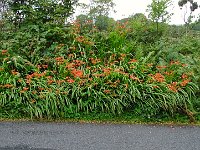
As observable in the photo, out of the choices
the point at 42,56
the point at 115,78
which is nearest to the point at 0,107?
the point at 42,56

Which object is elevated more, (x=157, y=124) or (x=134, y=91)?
(x=134, y=91)

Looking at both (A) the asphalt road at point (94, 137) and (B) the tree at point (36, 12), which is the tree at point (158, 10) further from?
(A) the asphalt road at point (94, 137)

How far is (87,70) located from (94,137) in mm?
2363

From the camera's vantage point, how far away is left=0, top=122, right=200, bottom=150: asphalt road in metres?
5.17

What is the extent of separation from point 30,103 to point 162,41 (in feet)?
15.3

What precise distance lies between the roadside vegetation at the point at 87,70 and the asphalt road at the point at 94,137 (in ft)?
1.72

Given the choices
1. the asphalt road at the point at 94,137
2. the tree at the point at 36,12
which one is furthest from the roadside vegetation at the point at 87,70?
the asphalt road at the point at 94,137

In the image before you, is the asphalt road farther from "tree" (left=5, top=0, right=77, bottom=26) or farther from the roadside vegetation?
"tree" (left=5, top=0, right=77, bottom=26)

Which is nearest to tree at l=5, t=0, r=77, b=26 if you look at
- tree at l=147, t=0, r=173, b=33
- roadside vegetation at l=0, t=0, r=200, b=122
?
roadside vegetation at l=0, t=0, r=200, b=122

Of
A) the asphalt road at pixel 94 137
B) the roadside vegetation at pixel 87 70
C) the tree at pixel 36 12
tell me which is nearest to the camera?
the asphalt road at pixel 94 137

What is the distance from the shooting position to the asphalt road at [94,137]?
17.0 feet

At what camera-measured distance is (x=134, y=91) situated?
695cm

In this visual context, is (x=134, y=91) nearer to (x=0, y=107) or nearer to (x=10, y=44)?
(x=0, y=107)

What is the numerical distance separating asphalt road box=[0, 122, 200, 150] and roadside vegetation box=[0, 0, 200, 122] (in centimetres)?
52
